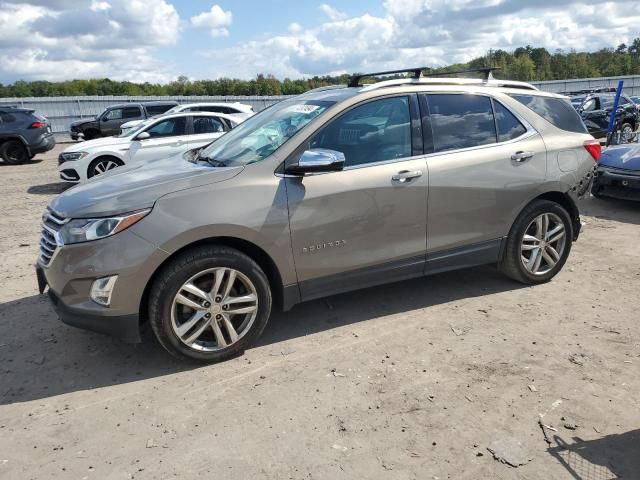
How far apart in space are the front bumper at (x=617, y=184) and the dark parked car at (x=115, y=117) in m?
15.1

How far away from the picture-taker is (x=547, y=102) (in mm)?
4922

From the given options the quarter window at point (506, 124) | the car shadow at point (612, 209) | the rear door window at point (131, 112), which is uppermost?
the rear door window at point (131, 112)

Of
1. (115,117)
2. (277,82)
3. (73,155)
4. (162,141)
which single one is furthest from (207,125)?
(277,82)

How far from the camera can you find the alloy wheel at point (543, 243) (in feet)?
15.7

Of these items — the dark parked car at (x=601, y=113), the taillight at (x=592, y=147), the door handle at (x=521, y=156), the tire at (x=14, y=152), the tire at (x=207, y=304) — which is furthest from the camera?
the dark parked car at (x=601, y=113)

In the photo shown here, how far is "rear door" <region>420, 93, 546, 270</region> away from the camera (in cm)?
424

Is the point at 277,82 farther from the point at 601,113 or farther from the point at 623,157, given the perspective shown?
the point at 623,157

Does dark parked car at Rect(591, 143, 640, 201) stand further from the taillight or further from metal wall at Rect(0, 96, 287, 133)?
metal wall at Rect(0, 96, 287, 133)

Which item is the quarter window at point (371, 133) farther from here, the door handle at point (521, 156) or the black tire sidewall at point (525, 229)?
the black tire sidewall at point (525, 229)

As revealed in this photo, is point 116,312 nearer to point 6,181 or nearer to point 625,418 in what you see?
point 625,418

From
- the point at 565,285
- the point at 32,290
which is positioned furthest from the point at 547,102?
the point at 32,290

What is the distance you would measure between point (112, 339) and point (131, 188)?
1281 mm

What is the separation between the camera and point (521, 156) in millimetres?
4555

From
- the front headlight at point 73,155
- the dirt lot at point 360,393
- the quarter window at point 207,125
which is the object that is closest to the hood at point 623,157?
the dirt lot at point 360,393
